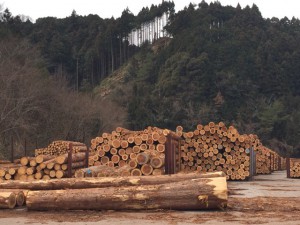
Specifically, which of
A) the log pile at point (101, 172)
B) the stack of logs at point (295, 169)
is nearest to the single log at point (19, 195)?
the log pile at point (101, 172)

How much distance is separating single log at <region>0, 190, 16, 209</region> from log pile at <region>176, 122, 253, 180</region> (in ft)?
33.7

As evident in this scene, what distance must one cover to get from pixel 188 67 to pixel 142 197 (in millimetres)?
65212

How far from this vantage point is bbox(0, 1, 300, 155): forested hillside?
63.6 m

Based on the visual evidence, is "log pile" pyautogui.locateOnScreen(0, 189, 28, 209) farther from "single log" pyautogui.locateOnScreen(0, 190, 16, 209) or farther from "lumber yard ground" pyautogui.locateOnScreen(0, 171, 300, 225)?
"lumber yard ground" pyautogui.locateOnScreen(0, 171, 300, 225)

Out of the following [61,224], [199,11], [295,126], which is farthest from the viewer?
[199,11]

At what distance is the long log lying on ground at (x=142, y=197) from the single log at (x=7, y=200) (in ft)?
2.30

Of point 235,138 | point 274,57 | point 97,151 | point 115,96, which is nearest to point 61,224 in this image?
point 97,151

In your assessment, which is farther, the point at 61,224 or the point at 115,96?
the point at 115,96

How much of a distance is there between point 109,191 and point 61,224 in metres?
1.71

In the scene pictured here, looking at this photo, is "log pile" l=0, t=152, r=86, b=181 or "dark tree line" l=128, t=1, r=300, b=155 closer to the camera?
"log pile" l=0, t=152, r=86, b=181

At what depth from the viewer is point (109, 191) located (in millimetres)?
9719

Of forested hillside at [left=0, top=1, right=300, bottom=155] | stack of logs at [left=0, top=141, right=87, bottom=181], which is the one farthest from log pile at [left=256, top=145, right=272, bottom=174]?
forested hillside at [left=0, top=1, right=300, bottom=155]

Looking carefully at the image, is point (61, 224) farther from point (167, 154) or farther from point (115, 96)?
point (115, 96)

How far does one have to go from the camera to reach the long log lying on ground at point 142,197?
9273 millimetres
